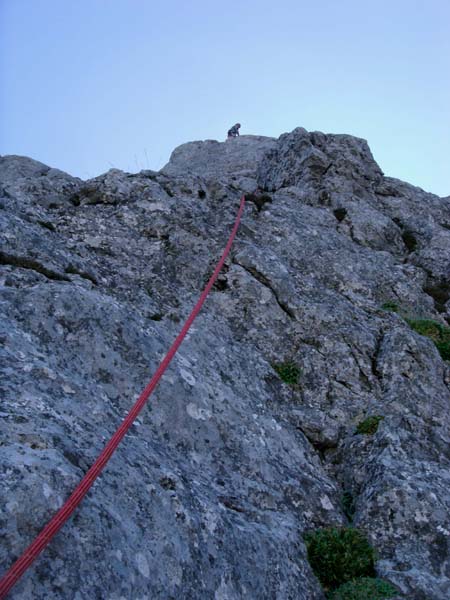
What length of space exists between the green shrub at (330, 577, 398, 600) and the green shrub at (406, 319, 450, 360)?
9.07 m

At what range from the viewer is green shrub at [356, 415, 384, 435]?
452 inches

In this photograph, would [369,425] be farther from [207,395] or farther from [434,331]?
[434,331]

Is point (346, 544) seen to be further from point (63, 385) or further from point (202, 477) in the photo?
point (63, 385)

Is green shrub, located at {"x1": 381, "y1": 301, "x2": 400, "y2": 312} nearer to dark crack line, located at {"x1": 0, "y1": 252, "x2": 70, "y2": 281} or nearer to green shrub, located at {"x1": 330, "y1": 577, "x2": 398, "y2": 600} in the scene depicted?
green shrub, located at {"x1": 330, "y1": 577, "x2": 398, "y2": 600}

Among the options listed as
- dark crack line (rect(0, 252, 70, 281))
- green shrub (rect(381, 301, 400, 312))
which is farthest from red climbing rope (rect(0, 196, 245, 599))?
green shrub (rect(381, 301, 400, 312))

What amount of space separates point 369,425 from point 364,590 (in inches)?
166

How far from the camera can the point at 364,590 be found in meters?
7.77

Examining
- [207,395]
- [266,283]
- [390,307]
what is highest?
[390,307]

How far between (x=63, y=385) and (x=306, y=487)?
15.5ft

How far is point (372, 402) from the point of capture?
1252cm

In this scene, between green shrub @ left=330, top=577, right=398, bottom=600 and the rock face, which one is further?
green shrub @ left=330, top=577, right=398, bottom=600

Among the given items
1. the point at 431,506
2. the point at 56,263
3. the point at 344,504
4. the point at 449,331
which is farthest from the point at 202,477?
the point at 449,331

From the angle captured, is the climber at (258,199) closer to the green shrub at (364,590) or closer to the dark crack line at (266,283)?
the dark crack line at (266,283)

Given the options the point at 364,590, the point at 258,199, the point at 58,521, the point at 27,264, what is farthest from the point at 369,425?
the point at 258,199
